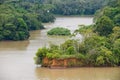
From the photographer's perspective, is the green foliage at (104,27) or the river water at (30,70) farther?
the green foliage at (104,27)

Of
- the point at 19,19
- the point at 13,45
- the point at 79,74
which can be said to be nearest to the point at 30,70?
the point at 79,74

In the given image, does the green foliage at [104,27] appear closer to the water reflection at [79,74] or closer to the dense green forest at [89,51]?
the dense green forest at [89,51]

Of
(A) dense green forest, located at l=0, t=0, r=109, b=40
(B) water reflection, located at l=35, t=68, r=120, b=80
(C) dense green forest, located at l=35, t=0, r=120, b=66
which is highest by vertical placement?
(C) dense green forest, located at l=35, t=0, r=120, b=66

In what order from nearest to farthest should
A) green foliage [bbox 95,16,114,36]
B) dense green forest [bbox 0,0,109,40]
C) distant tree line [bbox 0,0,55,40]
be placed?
green foliage [bbox 95,16,114,36], distant tree line [bbox 0,0,55,40], dense green forest [bbox 0,0,109,40]

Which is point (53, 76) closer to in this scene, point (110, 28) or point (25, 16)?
point (110, 28)

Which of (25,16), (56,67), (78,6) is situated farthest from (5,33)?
(78,6)

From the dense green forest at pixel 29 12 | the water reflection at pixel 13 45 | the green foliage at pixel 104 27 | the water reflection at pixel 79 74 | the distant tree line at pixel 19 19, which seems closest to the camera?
the water reflection at pixel 79 74

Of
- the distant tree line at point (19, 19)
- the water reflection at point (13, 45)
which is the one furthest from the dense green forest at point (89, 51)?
the distant tree line at point (19, 19)

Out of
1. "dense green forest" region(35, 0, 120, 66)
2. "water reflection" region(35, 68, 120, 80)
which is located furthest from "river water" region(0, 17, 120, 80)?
"dense green forest" region(35, 0, 120, 66)

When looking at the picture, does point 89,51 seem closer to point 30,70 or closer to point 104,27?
point 30,70

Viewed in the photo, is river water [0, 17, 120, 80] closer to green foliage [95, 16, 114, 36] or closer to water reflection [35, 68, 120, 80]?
water reflection [35, 68, 120, 80]
